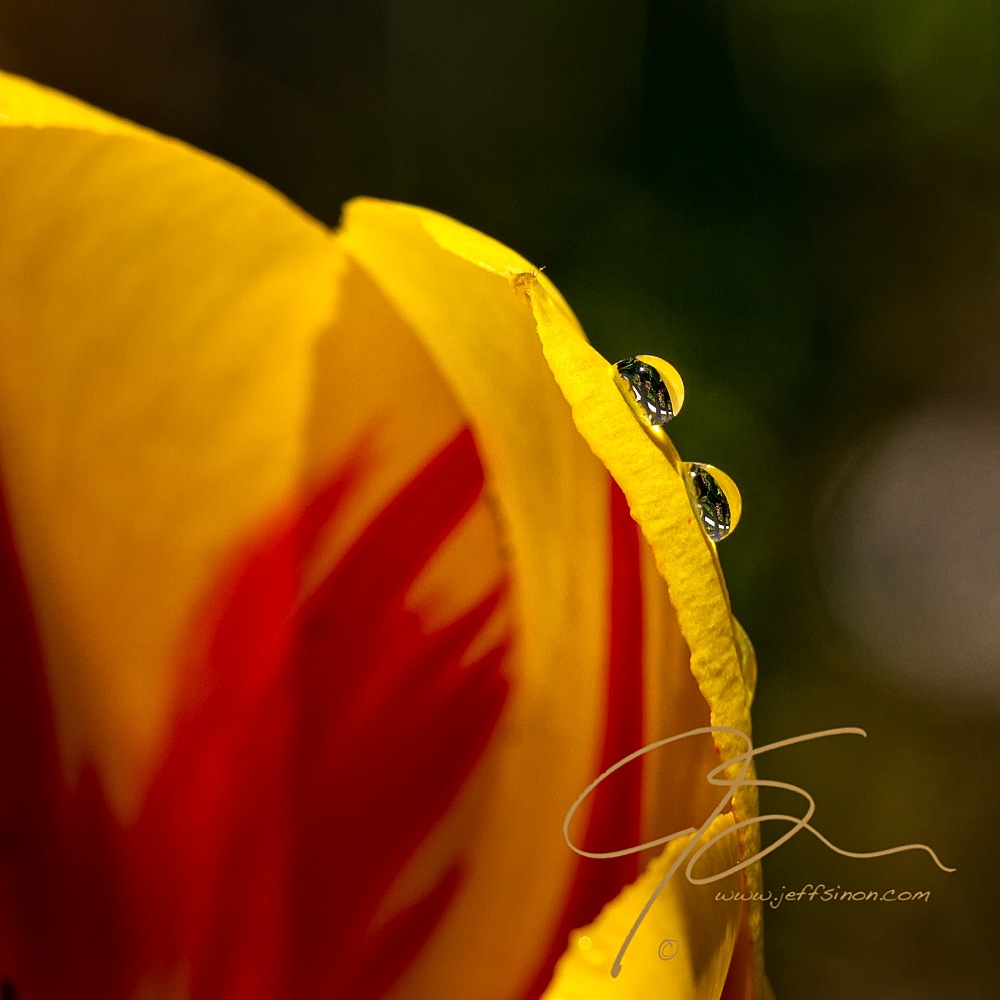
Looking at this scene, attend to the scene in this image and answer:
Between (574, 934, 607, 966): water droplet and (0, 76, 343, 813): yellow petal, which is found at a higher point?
(0, 76, 343, 813): yellow petal

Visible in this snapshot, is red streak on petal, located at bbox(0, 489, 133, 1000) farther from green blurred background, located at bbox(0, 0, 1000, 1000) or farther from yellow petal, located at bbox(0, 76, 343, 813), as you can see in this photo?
green blurred background, located at bbox(0, 0, 1000, 1000)

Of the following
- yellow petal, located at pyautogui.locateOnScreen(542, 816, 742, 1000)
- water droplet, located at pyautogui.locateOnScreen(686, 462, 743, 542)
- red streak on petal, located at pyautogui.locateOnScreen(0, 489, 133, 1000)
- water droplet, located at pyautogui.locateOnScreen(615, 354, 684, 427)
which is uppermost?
water droplet, located at pyautogui.locateOnScreen(615, 354, 684, 427)

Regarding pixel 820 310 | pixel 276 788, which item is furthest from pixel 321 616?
pixel 820 310

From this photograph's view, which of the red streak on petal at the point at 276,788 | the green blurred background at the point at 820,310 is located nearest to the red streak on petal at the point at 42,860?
the red streak on petal at the point at 276,788

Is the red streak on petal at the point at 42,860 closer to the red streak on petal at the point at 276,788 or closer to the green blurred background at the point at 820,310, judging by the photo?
the red streak on petal at the point at 276,788

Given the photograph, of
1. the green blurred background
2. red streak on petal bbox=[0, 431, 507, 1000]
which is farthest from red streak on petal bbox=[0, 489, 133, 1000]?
the green blurred background

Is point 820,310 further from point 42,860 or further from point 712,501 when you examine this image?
point 42,860
